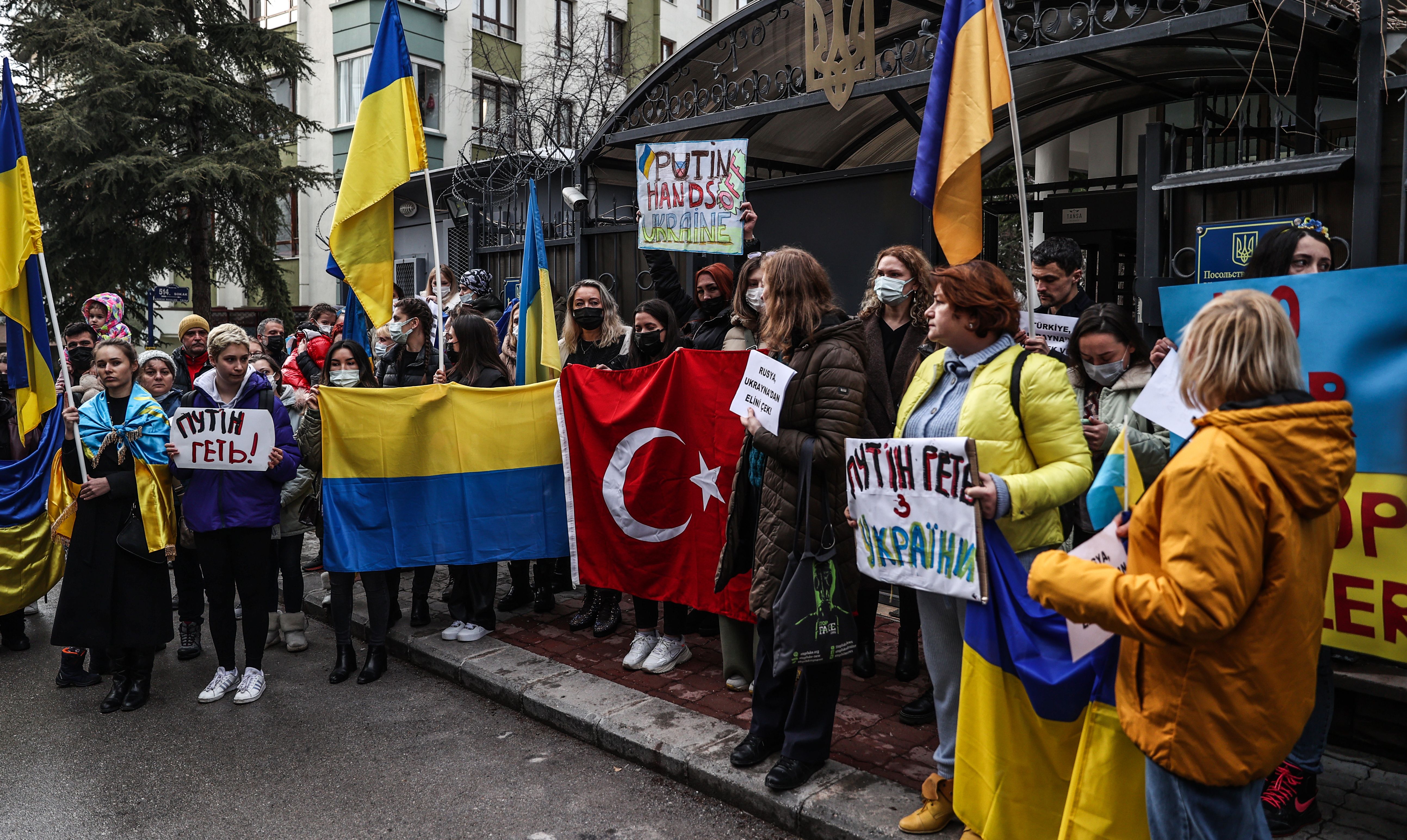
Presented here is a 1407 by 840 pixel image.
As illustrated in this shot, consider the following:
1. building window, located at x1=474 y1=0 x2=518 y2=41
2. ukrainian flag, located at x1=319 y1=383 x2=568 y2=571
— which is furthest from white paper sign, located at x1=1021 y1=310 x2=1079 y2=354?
building window, located at x1=474 y1=0 x2=518 y2=41

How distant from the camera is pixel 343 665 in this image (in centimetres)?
578

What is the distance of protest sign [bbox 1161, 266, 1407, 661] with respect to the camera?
3.21m

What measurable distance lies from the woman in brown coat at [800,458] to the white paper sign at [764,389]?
0.04 meters

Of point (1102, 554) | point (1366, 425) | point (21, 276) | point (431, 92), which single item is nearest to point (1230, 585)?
point (1102, 554)

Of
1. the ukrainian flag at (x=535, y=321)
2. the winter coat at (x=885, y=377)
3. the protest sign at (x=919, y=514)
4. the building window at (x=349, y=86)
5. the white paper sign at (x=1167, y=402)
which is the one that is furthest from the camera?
the building window at (x=349, y=86)

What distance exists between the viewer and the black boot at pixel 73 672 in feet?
19.1

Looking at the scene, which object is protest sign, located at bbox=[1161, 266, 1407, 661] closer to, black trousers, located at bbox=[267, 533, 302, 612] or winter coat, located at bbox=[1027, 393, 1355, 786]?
winter coat, located at bbox=[1027, 393, 1355, 786]

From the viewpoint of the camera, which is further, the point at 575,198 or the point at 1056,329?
the point at 575,198

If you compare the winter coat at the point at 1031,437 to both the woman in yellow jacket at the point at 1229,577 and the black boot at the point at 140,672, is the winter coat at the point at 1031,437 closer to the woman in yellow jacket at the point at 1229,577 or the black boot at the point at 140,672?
the woman in yellow jacket at the point at 1229,577

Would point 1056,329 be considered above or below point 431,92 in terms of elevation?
below

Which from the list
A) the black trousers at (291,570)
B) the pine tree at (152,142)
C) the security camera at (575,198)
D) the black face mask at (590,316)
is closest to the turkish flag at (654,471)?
the black face mask at (590,316)

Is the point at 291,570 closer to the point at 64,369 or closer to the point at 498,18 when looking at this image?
the point at 64,369

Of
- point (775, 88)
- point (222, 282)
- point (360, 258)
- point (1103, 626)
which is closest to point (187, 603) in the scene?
point (360, 258)

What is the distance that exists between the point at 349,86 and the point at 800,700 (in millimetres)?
24738
